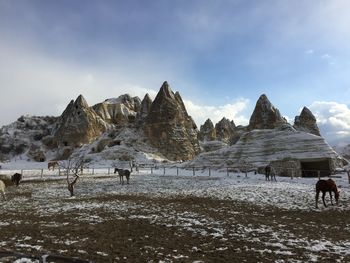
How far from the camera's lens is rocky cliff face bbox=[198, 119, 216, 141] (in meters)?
150

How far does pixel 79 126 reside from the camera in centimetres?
12288

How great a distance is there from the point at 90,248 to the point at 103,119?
12930 centimetres

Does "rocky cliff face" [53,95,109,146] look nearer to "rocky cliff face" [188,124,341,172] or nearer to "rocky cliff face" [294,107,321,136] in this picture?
"rocky cliff face" [188,124,341,172]

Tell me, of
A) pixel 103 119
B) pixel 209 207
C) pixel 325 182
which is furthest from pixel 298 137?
pixel 103 119

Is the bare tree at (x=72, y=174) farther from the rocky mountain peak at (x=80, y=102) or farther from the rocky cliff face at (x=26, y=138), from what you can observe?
the rocky mountain peak at (x=80, y=102)

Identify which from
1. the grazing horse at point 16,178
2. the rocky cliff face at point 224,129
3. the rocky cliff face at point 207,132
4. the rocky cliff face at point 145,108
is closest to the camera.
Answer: the grazing horse at point 16,178

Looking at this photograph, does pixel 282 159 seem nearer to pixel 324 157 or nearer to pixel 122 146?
pixel 324 157

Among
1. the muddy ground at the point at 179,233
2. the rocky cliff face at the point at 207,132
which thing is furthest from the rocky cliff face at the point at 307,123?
the muddy ground at the point at 179,233

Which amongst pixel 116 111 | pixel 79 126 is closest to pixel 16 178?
pixel 79 126

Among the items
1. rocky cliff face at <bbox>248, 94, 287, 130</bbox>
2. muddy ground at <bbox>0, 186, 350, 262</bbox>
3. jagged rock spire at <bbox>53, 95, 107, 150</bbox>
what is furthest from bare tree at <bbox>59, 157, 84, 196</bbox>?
jagged rock spire at <bbox>53, 95, 107, 150</bbox>

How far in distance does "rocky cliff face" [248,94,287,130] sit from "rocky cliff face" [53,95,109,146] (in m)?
58.0

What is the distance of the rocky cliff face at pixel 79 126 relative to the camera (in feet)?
401

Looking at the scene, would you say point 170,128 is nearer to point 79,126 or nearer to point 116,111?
point 79,126

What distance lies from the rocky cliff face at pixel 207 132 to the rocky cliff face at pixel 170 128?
133 ft
